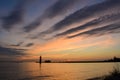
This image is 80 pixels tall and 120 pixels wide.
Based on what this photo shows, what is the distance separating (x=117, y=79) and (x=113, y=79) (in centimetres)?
60

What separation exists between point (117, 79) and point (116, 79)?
231 millimetres

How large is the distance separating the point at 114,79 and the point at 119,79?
0.87 meters

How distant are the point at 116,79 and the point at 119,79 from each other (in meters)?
0.64

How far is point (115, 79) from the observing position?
23828 mm

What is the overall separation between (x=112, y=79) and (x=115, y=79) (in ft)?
1.34

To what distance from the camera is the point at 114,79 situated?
78.3 ft

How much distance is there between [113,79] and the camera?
23953 mm

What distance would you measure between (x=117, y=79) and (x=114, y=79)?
476mm

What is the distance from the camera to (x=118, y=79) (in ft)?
76.2

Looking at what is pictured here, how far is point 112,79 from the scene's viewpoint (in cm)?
2409

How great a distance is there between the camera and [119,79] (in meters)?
23.1

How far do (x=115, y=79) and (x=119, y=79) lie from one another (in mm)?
785

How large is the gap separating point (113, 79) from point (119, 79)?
3.26 feet

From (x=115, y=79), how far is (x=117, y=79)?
0.38 meters
